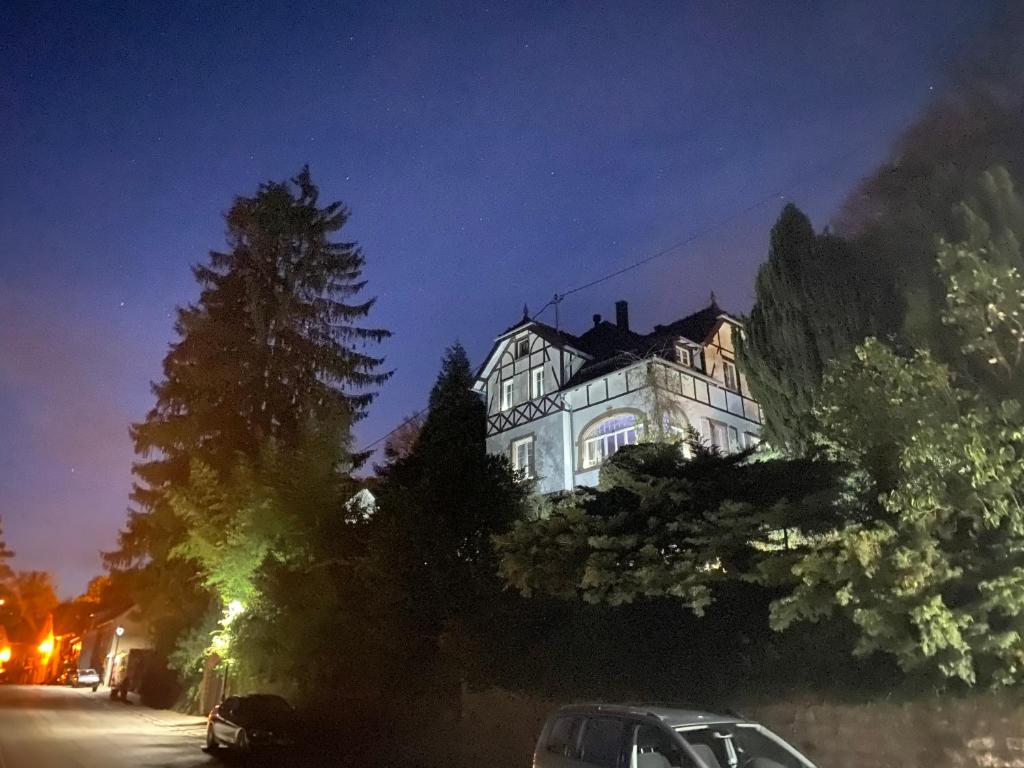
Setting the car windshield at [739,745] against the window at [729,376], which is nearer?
the car windshield at [739,745]

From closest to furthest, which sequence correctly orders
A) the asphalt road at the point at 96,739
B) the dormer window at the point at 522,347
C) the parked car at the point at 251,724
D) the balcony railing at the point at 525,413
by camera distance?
the asphalt road at the point at 96,739, the parked car at the point at 251,724, the balcony railing at the point at 525,413, the dormer window at the point at 522,347

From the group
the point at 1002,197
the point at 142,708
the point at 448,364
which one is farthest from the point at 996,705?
the point at 142,708

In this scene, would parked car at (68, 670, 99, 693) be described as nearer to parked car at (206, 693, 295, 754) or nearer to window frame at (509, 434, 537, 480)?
window frame at (509, 434, 537, 480)

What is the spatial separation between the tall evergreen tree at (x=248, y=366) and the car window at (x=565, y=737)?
71.7 feet

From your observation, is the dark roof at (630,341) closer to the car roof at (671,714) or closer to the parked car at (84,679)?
the car roof at (671,714)

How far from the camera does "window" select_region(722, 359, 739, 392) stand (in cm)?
2861

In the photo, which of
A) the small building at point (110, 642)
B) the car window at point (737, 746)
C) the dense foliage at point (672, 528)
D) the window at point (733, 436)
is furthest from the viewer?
the small building at point (110, 642)

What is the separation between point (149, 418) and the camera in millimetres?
32438

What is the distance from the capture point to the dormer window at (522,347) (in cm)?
3130

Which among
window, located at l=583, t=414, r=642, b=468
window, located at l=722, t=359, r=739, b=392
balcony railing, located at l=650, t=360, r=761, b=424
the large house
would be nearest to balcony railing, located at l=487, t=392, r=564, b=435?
the large house

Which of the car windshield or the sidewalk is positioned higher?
the car windshield

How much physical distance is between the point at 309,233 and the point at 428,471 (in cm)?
1733

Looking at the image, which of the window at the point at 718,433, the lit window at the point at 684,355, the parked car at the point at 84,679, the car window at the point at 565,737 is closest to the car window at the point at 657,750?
the car window at the point at 565,737

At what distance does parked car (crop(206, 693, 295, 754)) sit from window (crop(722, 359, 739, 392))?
18804mm
